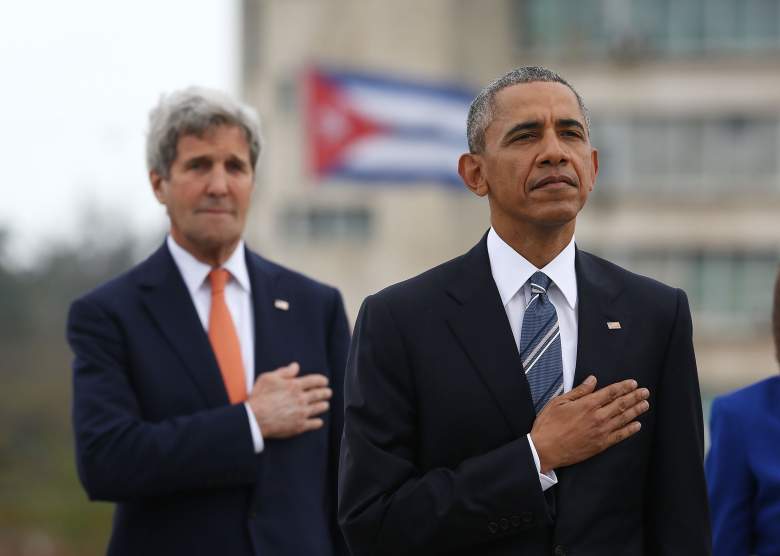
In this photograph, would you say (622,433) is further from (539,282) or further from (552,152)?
(552,152)

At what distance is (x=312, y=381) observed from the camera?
441cm

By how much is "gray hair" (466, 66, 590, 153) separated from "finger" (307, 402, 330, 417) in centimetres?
125

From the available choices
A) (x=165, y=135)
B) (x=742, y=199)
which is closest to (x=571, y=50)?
(x=742, y=199)

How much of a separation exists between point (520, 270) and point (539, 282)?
0.05 m

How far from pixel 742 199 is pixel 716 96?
223cm

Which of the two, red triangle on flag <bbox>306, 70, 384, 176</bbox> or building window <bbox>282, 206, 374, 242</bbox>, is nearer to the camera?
red triangle on flag <bbox>306, 70, 384, 176</bbox>

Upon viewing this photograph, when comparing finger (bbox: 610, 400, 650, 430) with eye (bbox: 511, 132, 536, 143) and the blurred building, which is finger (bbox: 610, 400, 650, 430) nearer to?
eye (bbox: 511, 132, 536, 143)

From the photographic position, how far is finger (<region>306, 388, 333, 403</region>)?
436cm

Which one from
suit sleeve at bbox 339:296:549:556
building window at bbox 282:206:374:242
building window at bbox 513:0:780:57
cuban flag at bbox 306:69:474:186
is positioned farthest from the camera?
building window at bbox 282:206:374:242

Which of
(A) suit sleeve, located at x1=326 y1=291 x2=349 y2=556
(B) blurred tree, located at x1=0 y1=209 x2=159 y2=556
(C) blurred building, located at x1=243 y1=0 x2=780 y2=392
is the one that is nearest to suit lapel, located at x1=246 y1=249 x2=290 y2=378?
(A) suit sleeve, located at x1=326 y1=291 x2=349 y2=556

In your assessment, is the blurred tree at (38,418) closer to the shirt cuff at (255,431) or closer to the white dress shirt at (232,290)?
the white dress shirt at (232,290)

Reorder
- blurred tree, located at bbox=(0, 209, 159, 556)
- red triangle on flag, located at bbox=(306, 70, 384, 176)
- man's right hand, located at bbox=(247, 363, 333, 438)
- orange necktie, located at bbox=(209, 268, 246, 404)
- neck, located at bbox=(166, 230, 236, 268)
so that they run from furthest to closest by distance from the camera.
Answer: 1. blurred tree, located at bbox=(0, 209, 159, 556)
2. red triangle on flag, located at bbox=(306, 70, 384, 176)
3. neck, located at bbox=(166, 230, 236, 268)
4. orange necktie, located at bbox=(209, 268, 246, 404)
5. man's right hand, located at bbox=(247, 363, 333, 438)

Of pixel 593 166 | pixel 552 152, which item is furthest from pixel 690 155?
pixel 552 152

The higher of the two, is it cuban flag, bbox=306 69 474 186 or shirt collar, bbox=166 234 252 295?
cuban flag, bbox=306 69 474 186
